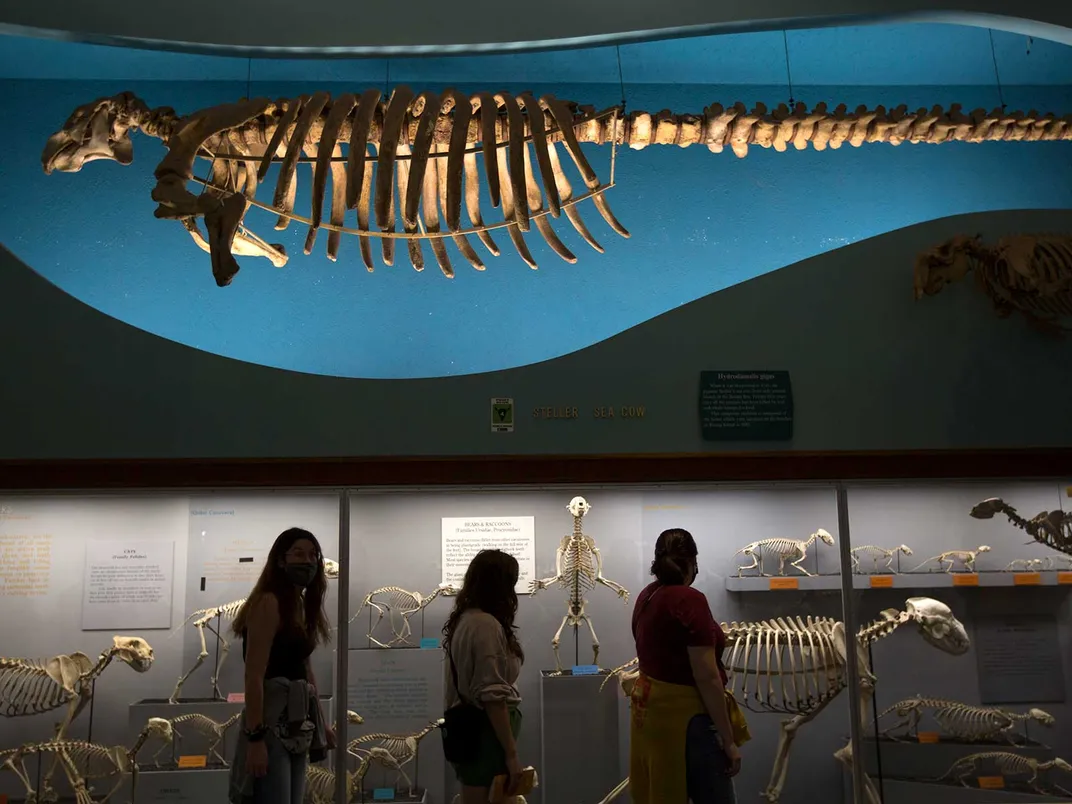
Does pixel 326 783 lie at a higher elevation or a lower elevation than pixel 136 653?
lower

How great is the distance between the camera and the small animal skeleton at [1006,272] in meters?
5.32

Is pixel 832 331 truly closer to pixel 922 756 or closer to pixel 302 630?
pixel 922 756

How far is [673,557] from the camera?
13.6ft

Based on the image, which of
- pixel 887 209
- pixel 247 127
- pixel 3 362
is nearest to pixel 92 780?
pixel 3 362

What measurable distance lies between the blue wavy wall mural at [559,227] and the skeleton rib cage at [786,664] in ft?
8.31

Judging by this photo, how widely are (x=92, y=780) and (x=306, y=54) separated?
420 cm

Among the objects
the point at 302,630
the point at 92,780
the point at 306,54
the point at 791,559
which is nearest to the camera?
the point at 302,630

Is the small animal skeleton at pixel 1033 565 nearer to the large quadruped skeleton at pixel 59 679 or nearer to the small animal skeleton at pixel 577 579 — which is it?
the small animal skeleton at pixel 577 579

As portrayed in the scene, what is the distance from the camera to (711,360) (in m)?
5.24

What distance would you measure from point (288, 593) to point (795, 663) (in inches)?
103

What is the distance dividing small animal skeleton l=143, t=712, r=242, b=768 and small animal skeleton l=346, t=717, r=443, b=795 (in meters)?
0.62

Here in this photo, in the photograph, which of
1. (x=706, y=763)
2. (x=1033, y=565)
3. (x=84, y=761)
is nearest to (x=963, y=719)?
(x=1033, y=565)

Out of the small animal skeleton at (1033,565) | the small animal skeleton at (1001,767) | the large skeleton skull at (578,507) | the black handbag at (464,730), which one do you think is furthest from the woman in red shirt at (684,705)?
the small animal skeleton at (1033,565)

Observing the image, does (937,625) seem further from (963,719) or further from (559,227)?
(559,227)
